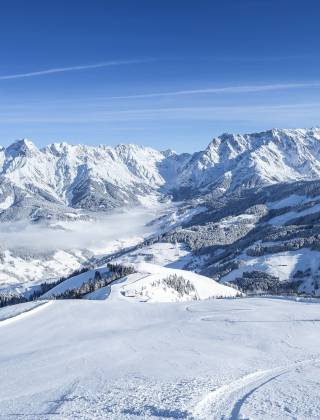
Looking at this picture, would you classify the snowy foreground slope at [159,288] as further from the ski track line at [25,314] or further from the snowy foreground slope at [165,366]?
the snowy foreground slope at [165,366]

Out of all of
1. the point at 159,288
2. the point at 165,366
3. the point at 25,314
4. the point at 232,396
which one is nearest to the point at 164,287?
the point at 159,288

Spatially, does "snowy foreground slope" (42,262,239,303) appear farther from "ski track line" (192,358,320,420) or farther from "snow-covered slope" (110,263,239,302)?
"ski track line" (192,358,320,420)

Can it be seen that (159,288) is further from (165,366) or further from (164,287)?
(165,366)

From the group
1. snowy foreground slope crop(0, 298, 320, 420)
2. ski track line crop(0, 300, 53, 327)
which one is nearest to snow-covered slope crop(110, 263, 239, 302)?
ski track line crop(0, 300, 53, 327)

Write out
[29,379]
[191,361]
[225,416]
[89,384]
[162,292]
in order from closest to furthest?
[225,416] → [89,384] → [29,379] → [191,361] → [162,292]

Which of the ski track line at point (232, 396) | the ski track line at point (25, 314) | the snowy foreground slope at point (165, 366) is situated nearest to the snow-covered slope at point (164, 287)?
the ski track line at point (25, 314)

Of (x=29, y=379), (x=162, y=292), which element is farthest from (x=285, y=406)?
(x=162, y=292)

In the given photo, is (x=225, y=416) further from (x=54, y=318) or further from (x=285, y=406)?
(x=54, y=318)

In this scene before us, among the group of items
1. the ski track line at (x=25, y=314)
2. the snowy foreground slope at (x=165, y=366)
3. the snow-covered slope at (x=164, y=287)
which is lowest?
the snow-covered slope at (x=164, y=287)
